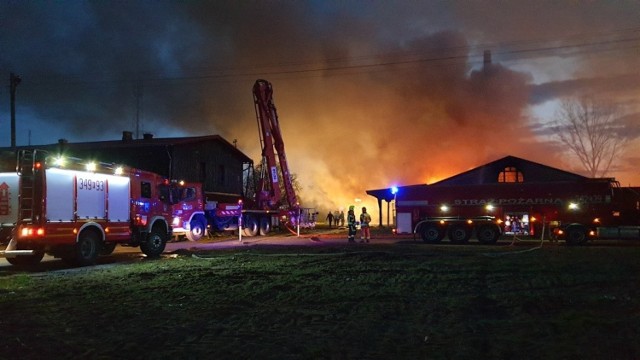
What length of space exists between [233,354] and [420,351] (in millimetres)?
2095

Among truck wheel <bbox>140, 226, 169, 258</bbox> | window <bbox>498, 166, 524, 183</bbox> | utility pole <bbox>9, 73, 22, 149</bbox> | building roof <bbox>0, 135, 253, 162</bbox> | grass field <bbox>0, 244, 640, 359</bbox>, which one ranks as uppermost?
utility pole <bbox>9, 73, 22, 149</bbox>

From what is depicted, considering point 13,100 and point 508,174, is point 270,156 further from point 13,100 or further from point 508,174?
point 13,100

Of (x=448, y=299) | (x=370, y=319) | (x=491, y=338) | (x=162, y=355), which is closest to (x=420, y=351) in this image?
(x=491, y=338)

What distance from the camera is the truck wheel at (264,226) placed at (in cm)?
3506

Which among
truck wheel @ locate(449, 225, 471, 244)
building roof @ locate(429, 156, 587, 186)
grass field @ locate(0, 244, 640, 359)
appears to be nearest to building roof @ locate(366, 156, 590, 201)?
building roof @ locate(429, 156, 587, 186)

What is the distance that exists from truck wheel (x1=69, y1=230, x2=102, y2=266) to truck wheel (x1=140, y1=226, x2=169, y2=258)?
7.36 feet

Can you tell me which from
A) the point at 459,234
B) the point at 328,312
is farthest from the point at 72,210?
the point at 459,234

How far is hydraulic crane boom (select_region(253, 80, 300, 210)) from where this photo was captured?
34.1 m

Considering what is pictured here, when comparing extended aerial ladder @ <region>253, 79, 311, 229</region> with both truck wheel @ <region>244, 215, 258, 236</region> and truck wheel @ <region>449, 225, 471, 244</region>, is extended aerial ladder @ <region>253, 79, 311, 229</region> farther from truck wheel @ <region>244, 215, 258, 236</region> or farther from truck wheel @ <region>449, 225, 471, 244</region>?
truck wheel @ <region>449, 225, 471, 244</region>

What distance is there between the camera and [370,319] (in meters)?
7.64

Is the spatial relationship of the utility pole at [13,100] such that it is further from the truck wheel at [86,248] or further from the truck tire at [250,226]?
the truck wheel at [86,248]

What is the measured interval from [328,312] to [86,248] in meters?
10.6

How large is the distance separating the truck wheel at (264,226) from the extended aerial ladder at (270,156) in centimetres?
83

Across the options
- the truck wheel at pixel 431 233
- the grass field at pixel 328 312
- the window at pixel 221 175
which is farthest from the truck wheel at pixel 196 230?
the window at pixel 221 175
